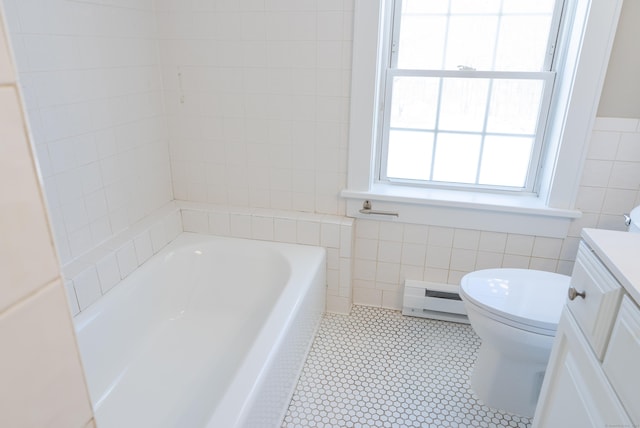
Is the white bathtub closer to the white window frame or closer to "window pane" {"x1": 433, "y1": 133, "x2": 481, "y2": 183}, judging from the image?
the white window frame

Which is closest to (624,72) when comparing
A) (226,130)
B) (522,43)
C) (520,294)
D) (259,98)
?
(522,43)

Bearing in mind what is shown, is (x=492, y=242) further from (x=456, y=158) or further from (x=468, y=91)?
(x=468, y=91)

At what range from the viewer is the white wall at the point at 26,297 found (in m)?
0.34

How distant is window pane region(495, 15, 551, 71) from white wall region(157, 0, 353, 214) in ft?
2.25

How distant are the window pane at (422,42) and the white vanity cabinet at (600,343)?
1.24 m

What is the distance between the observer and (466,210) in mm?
2027

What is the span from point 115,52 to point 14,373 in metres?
1.80

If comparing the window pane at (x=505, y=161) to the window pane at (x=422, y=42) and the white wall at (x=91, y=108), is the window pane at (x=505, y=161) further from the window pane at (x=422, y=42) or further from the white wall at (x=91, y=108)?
the white wall at (x=91, y=108)

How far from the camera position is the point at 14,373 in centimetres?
36

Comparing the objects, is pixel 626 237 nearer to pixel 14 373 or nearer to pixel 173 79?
pixel 14 373

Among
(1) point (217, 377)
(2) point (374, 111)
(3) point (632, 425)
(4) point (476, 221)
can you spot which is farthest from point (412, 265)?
(3) point (632, 425)

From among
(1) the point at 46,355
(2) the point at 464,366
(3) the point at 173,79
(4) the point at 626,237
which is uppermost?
(3) the point at 173,79

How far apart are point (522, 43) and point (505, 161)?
53 centimetres

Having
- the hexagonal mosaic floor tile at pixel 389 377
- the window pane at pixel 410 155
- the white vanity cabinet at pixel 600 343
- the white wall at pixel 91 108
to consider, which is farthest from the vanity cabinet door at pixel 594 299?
the white wall at pixel 91 108
